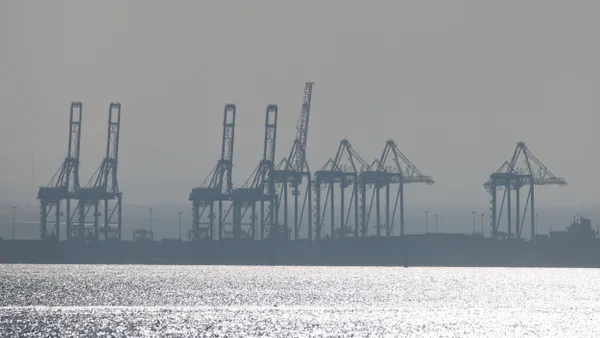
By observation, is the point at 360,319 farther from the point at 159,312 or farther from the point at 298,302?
the point at 298,302

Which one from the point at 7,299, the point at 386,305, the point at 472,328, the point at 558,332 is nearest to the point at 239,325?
the point at 472,328

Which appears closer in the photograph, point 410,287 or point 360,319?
point 360,319

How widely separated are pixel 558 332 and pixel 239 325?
86.6 feet

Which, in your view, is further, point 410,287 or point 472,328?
point 410,287

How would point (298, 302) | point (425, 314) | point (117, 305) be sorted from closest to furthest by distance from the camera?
point (425, 314) < point (117, 305) < point (298, 302)

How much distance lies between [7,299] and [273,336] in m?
54.8

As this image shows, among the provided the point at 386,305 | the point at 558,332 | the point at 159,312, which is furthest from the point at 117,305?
the point at 558,332

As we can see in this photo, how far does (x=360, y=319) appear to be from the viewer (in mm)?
114125

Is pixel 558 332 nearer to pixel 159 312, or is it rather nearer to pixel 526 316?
pixel 526 316

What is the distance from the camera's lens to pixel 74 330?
98.4m

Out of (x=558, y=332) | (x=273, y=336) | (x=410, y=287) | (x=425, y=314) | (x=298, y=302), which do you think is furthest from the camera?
(x=410, y=287)

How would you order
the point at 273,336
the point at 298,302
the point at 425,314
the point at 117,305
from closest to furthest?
the point at 273,336, the point at 425,314, the point at 117,305, the point at 298,302

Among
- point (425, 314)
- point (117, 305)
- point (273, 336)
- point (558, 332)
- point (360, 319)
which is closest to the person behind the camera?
point (273, 336)

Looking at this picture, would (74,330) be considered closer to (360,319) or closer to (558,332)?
(360,319)
